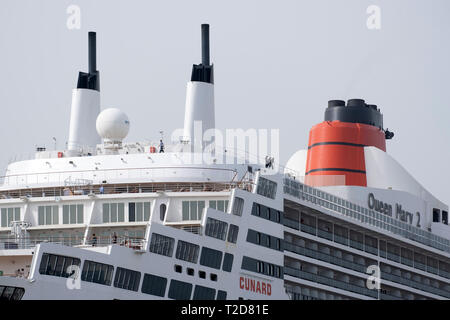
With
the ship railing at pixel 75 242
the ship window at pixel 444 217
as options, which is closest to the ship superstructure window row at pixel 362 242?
the ship window at pixel 444 217

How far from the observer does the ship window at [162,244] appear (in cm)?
4797

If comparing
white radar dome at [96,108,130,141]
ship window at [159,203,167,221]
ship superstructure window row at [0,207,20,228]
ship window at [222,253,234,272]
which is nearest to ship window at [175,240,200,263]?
ship window at [222,253,234,272]

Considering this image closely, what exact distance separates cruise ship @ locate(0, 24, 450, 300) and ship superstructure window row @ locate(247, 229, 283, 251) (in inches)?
2.3

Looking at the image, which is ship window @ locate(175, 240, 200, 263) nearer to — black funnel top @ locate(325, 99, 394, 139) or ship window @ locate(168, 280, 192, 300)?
ship window @ locate(168, 280, 192, 300)

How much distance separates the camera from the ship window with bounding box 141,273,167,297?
47688 mm

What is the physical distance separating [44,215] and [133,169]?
16.3ft

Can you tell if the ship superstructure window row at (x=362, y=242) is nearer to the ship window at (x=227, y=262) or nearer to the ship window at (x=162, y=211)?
the ship window at (x=227, y=262)

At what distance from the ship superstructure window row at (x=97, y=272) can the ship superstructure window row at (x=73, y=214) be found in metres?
7.03

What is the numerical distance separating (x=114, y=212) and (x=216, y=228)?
17.7ft

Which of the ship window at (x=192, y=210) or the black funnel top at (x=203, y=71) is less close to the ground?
the black funnel top at (x=203, y=71)

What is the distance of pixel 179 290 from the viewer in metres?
48.8
